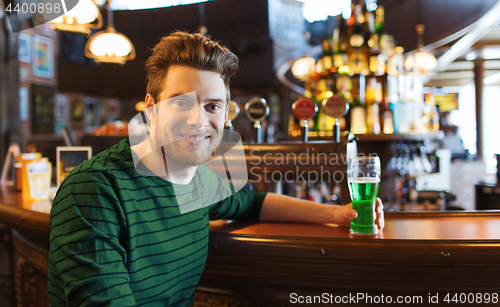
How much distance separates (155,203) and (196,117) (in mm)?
249

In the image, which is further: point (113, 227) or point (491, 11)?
point (491, 11)

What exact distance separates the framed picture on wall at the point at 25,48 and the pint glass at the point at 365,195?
8833mm

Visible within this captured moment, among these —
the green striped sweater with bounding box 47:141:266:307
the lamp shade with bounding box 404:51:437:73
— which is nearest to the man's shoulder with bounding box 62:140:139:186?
the green striped sweater with bounding box 47:141:266:307

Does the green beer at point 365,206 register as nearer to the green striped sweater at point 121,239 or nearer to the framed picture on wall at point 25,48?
the green striped sweater at point 121,239

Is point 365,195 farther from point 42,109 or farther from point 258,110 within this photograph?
point 42,109

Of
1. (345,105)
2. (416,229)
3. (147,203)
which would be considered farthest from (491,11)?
(147,203)

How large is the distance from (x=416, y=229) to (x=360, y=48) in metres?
2.77

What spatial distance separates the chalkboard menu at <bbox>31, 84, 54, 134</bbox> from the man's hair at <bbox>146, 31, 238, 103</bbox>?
854 cm

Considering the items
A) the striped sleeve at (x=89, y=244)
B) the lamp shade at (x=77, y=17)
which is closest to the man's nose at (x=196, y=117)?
the striped sleeve at (x=89, y=244)

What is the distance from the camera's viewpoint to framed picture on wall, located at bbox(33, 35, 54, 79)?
7980 millimetres

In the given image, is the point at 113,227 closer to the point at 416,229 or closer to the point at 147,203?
the point at 147,203

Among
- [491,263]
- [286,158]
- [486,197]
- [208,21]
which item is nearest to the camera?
[491,263]

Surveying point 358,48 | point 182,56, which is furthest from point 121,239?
point 358,48

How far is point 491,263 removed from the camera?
848 millimetres
